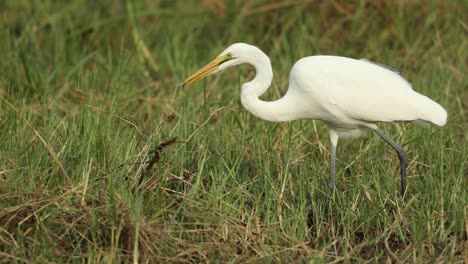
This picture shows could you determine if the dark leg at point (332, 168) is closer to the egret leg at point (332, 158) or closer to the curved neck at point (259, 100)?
the egret leg at point (332, 158)

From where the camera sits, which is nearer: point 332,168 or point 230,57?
point 230,57

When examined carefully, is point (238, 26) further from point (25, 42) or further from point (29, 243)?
point (29, 243)

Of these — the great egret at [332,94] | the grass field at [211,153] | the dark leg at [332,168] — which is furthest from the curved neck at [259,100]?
the dark leg at [332,168]

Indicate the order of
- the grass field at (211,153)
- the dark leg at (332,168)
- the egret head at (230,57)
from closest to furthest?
the grass field at (211,153) → the egret head at (230,57) → the dark leg at (332,168)

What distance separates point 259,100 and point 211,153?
0.52 metres

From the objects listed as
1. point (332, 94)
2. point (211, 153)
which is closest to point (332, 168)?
point (332, 94)

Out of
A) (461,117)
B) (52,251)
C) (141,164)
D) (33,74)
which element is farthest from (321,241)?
(33,74)

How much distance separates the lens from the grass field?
155 inches

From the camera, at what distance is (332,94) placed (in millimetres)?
4652

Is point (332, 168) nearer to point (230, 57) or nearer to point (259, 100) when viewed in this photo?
point (259, 100)

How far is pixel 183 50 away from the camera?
7.32 metres

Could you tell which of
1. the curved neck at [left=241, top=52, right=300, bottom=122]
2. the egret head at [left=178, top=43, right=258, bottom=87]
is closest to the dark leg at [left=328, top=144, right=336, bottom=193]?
the curved neck at [left=241, top=52, right=300, bottom=122]

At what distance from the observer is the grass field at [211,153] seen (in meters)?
3.94

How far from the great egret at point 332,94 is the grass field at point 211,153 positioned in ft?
0.74
